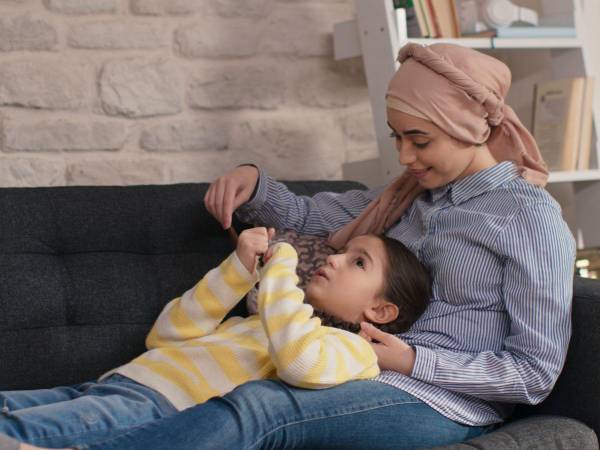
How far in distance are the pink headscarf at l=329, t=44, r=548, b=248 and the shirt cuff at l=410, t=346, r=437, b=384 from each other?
1.69ft

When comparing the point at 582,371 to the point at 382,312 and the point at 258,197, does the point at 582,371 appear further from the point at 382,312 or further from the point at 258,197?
the point at 258,197

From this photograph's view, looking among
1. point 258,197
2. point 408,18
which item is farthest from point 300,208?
point 408,18

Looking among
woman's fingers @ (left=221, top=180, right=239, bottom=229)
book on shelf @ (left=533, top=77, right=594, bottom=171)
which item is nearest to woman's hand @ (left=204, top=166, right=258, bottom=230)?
woman's fingers @ (left=221, top=180, right=239, bottom=229)

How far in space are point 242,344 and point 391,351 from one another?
12.0 inches

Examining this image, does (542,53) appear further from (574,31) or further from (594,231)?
(594,231)

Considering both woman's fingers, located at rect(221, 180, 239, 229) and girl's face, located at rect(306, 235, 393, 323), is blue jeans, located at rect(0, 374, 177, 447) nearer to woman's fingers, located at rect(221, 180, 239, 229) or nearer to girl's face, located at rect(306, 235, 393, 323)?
girl's face, located at rect(306, 235, 393, 323)

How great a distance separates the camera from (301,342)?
1.84 meters

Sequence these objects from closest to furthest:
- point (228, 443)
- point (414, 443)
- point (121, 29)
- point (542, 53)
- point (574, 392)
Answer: point (228, 443) → point (414, 443) → point (574, 392) → point (121, 29) → point (542, 53)

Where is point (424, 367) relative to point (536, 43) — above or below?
below

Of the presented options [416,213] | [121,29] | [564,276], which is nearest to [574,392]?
[564,276]

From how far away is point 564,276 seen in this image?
6.72 feet

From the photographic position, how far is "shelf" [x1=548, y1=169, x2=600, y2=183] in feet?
10.4

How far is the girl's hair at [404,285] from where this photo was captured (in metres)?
2.11

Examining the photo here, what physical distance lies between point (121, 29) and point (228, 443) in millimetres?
1562
